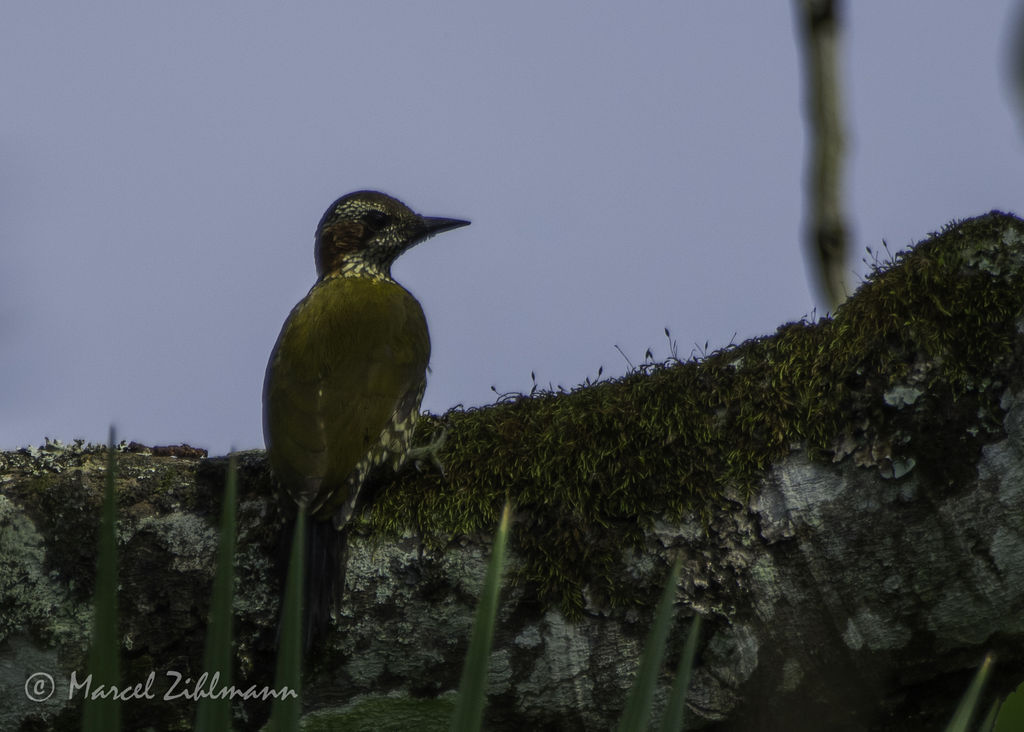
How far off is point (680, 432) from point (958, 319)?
71 centimetres

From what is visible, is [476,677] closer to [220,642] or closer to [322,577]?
[220,642]

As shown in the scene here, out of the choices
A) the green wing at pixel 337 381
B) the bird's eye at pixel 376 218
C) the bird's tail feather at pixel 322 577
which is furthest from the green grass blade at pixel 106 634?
the bird's eye at pixel 376 218

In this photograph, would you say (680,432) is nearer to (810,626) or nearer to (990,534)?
(810,626)

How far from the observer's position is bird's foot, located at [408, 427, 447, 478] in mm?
3135

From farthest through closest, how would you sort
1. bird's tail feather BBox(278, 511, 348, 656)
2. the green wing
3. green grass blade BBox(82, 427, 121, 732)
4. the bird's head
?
the bird's head < the green wing < bird's tail feather BBox(278, 511, 348, 656) < green grass blade BBox(82, 427, 121, 732)

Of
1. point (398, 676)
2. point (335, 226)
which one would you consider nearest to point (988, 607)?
point (398, 676)

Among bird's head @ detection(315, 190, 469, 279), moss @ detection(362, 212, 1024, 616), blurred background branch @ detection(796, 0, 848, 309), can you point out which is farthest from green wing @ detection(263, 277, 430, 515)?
blurred background branch @ detection(796, 0, 848, 309)

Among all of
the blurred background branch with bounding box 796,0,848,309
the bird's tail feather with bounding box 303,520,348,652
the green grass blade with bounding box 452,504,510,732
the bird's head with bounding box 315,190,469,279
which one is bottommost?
the green grass blade with bounding box 452,504,510,732

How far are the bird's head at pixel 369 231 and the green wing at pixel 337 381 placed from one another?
1.70 feet

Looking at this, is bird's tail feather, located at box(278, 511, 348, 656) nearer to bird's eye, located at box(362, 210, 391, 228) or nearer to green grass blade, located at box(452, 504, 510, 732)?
green grass blade, located at box(452, 504, 510, 732)

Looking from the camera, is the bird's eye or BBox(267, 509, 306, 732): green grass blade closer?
BBox(267, 509, 306, 732): green grass blade

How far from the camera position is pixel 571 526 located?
2.79m

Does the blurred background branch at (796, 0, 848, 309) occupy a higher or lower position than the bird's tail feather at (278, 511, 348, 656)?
higher

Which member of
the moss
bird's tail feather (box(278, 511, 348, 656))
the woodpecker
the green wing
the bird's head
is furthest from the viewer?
the bird's head
